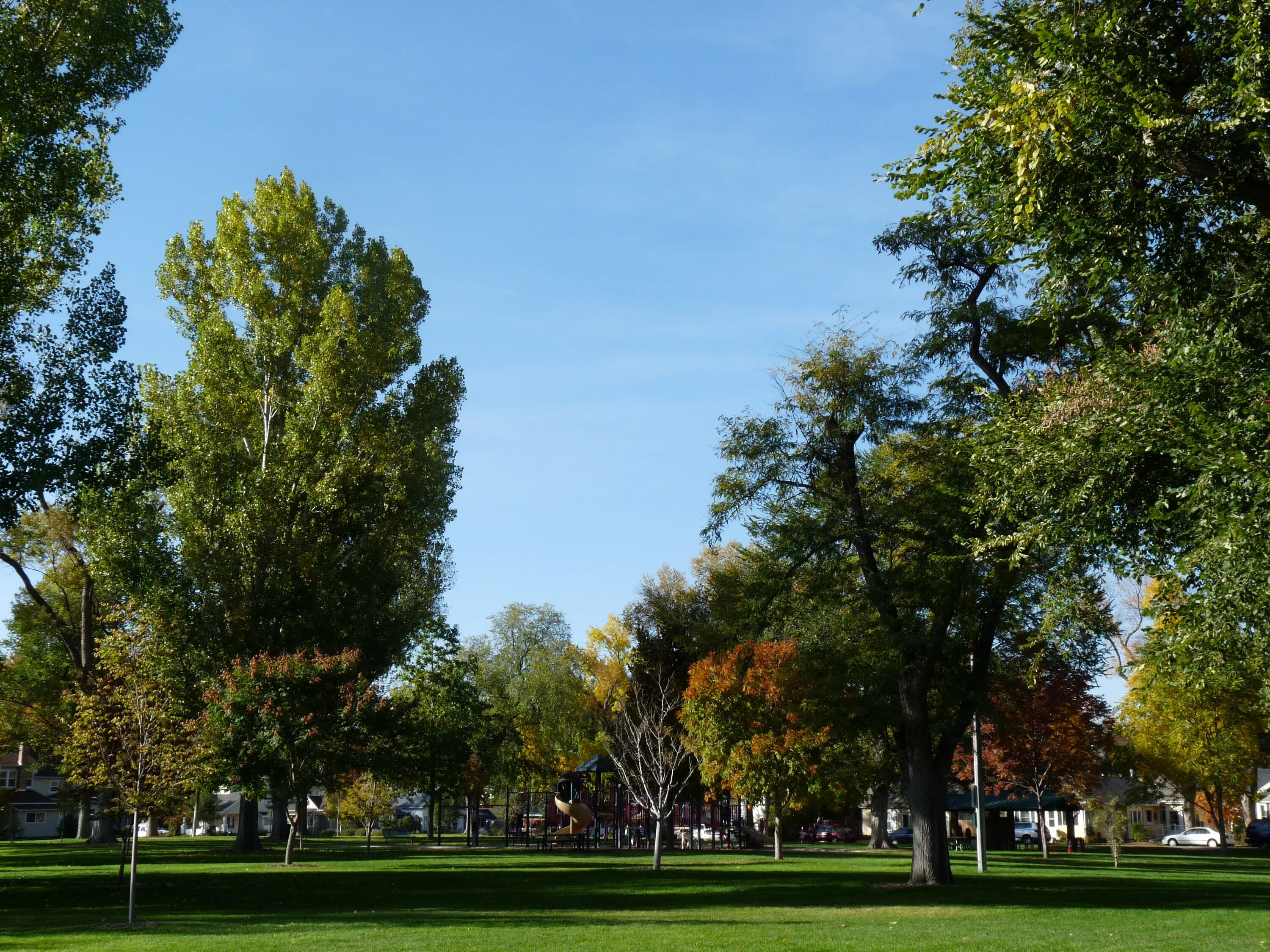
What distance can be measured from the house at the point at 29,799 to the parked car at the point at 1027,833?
63.1m

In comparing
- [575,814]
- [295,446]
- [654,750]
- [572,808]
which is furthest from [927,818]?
[575,814]

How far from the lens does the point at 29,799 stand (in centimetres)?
7844

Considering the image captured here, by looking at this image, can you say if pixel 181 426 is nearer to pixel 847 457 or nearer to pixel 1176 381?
pixel 847 457

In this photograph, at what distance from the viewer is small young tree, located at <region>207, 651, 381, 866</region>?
27891 millimetres

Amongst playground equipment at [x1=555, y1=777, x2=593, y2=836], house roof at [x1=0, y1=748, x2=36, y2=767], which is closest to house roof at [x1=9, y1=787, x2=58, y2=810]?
house roof at [x1=0, y1=748, x2=36, y2=767]

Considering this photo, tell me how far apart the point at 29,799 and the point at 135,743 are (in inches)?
2906

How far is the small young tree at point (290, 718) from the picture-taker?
91.5 feet

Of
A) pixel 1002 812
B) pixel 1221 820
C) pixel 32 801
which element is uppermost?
pixel 1221 820

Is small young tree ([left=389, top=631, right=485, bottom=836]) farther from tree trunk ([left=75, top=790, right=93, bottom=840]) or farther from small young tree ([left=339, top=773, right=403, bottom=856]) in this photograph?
tree trunk ([left=75, top=790, right=93, bottom=840])

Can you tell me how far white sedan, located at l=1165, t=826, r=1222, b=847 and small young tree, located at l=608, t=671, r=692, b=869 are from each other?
108 feet

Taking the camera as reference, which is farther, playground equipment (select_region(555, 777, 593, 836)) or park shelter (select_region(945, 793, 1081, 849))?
park shelter (select_region(945, 793, 1081, 849))

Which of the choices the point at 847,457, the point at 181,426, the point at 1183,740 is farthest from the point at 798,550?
the point at 1183,740

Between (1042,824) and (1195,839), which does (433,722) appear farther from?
(1195,839)

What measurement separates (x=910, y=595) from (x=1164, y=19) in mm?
13811
